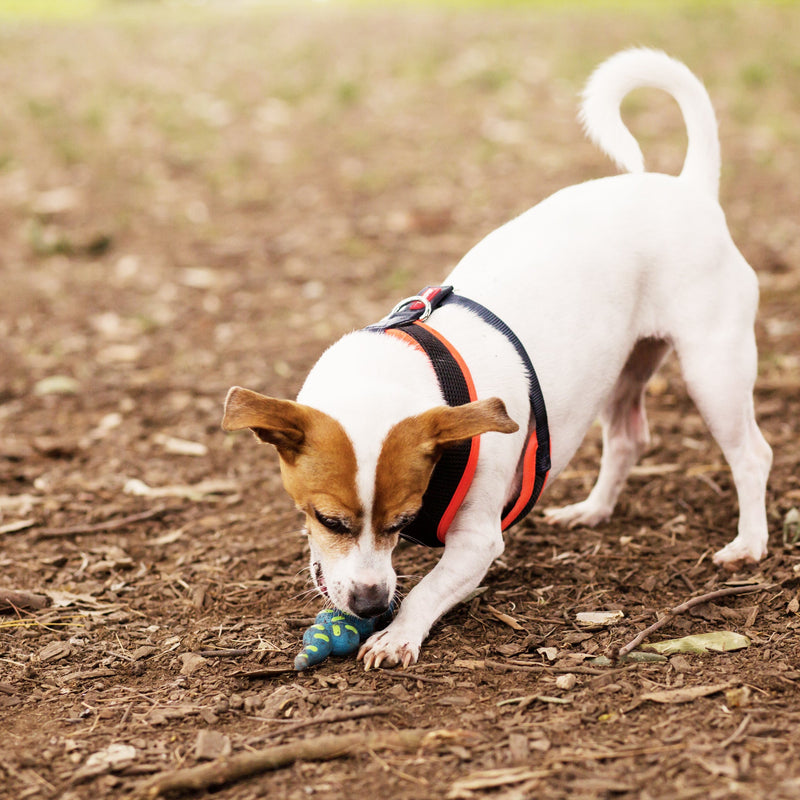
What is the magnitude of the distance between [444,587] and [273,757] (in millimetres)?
953

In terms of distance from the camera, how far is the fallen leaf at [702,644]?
3449 mm

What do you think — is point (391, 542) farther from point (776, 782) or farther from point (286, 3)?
point (286, 3)

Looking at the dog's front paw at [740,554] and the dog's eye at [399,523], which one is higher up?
the dog's eye at [399,523]

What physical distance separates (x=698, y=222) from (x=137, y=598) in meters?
2.71

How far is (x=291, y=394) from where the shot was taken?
600cm

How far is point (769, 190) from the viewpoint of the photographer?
9250 millimetres

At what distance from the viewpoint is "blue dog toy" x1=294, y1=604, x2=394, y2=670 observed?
3377 millimetres

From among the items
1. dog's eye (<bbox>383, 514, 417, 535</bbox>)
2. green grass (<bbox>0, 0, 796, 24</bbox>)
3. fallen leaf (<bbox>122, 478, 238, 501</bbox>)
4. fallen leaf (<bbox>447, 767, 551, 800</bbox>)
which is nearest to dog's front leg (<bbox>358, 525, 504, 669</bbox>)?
dog's eye (<bbox>383, 514, 417, 535</bbox>)

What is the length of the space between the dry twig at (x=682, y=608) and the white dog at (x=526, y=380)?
0.25m

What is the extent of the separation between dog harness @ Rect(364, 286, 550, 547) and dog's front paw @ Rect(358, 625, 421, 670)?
0.35 meters

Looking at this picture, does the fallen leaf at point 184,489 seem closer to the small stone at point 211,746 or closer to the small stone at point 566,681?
the small stone at point 211,746

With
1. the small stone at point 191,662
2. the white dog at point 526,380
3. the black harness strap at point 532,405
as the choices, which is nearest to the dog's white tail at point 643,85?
the white dog at point 526,380

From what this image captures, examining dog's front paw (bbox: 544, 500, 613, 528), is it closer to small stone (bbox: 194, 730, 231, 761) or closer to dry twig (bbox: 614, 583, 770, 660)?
dry twig (bbox: 614, 583, 770, 660)

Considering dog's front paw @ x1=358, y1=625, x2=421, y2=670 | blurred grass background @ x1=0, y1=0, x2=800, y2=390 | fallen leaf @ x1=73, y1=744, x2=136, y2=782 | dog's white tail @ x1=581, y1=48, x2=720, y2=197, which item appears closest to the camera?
fallen leaf @ x1=73, y1=744, x2=136, y2=782
